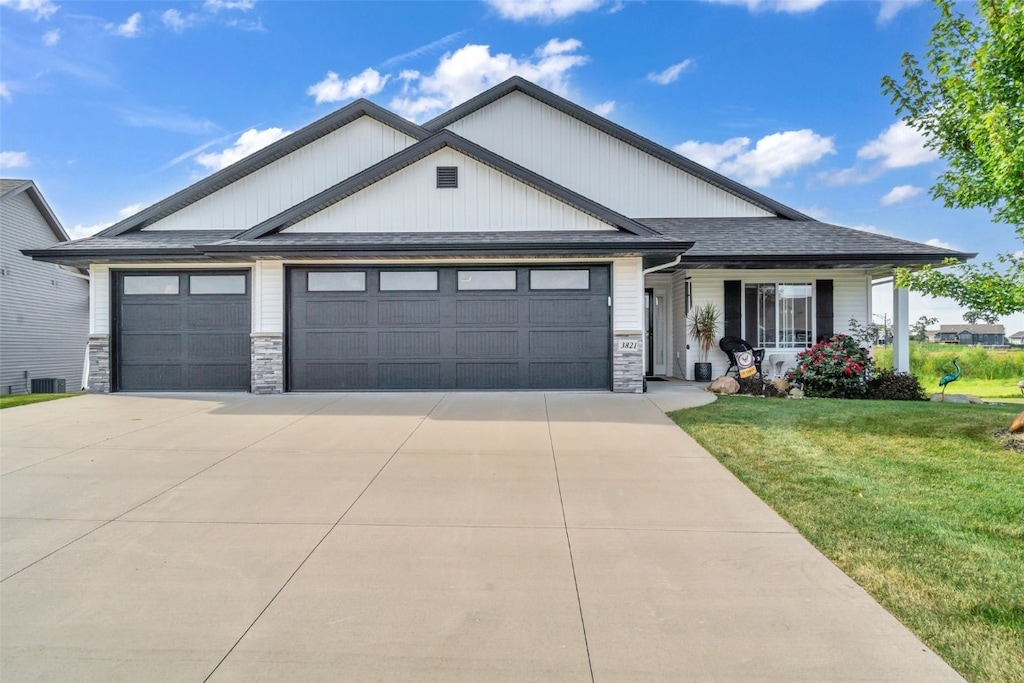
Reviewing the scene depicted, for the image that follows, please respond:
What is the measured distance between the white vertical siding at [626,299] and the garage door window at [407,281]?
3.54 meters

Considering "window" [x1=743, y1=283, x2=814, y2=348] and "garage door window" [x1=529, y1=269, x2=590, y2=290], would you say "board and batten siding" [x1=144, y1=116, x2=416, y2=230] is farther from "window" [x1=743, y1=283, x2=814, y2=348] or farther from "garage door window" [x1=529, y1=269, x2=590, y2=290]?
"window" [x1=743, y1=283, x2=814, y2=348]

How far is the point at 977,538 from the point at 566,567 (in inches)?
116

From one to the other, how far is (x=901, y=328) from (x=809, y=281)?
2198mm

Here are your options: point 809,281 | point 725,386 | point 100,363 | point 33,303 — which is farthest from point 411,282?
point 33,303

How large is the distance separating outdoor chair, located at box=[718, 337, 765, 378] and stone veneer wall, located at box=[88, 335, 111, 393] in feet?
43.0

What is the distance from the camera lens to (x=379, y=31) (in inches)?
542

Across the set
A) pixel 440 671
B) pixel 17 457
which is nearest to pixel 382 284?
pixel 17 457

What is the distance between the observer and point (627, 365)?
10.1 m

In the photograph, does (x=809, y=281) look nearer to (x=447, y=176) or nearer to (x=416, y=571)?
(x=447, y=176)

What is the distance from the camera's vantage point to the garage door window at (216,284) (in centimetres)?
1078

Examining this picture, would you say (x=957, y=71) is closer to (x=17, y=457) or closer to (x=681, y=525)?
(x=681, y=525)

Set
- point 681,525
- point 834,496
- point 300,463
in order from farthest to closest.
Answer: point 300,463 → point 834,496 → point 681,525

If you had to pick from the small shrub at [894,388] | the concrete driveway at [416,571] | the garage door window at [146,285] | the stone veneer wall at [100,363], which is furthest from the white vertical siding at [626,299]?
the stone veneer wall at [100,363]

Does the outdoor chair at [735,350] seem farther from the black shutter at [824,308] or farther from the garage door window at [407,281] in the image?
the garage door window at [407,281]
